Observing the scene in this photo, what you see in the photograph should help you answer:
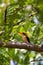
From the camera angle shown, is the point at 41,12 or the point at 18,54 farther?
the point at 18,54

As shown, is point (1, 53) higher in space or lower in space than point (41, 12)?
higher

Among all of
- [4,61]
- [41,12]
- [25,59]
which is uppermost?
[25,59]

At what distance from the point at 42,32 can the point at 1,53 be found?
45 centimetres

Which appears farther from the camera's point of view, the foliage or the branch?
the branch

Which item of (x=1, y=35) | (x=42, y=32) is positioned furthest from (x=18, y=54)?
(x=1, y=35)

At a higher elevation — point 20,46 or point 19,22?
point 19,22

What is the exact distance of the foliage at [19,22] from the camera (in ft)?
1.47

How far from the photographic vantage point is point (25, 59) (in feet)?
5.47

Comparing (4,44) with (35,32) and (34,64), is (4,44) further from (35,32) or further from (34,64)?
(34,64)

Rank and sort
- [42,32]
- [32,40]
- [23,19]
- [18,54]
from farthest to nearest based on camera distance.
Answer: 1. [18,54]
2. [32,40]
3. [42,32]
4. [23,19]

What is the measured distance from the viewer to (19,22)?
117 cm

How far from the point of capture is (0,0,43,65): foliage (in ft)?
1.47

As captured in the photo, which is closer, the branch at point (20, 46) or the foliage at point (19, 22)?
the foliage at point (19, 22)

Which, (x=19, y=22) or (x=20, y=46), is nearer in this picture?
(x=20, y=46)
